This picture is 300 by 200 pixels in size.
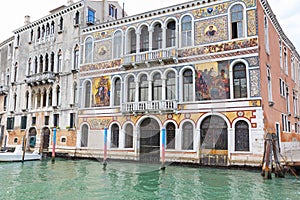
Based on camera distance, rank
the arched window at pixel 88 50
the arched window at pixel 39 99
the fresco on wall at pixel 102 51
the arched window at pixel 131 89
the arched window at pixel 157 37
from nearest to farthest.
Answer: the arched window at pixel 157 37 < the arched window at pixel 131 89 < the fresco on wall at pixel 102 51 < the arched window at pixel 88 50 < the arched window at pixel 39 99

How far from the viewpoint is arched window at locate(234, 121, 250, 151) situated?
38.6ft

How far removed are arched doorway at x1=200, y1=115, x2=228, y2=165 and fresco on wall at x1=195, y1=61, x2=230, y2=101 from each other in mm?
1008

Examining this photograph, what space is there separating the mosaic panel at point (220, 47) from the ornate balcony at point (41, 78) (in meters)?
9.32

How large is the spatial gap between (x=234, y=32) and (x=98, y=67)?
7.91 m

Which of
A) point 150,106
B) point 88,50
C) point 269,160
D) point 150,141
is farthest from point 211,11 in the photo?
point 88,50

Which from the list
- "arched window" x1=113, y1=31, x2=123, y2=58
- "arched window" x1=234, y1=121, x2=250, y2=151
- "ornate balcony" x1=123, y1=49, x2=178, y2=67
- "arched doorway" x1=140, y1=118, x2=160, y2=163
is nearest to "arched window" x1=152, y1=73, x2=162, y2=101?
"ornate balcony" x1=123, y1=49, x2=178, y2=67

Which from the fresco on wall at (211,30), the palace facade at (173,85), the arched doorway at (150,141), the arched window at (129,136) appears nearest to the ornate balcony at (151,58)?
the palace facade at (173,85)

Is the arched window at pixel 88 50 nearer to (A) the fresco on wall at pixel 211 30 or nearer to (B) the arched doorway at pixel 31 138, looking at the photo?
(B) the arched doorway at pixel 31 138

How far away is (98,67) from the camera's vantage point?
1653cm

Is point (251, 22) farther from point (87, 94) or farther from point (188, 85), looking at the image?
point (87, 94)

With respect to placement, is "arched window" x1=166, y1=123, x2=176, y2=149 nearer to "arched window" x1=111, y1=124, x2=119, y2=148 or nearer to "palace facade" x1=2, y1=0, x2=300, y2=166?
"palace facade" x1=2, y1=0, x2=300, y2=166

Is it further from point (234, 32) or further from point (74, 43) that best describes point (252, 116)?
point (74, 43)

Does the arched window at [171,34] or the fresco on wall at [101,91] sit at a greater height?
the arched window at [171,34]

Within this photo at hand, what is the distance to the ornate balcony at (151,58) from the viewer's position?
1373cm
